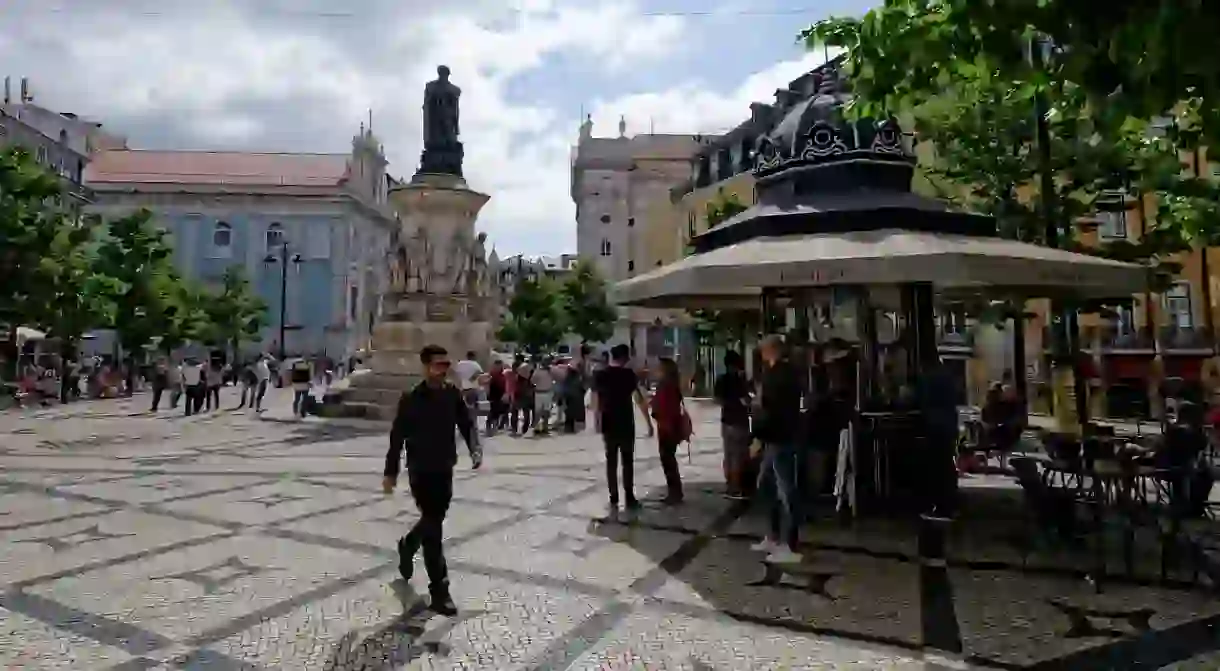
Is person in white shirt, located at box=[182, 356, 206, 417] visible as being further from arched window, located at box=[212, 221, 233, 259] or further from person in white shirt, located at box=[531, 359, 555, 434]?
arched window, located at box=[212, 221, 233, 259]

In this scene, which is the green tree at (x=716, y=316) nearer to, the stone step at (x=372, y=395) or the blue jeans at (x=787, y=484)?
the stone step at (x=372, y=395)

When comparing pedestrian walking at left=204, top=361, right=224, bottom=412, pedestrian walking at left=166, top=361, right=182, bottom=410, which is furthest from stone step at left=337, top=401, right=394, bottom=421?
pedestrian walking at left=166, top=361, right=182, bottom=410

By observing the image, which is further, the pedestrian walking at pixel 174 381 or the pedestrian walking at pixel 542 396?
the pedestrian walking at pixel 174 381

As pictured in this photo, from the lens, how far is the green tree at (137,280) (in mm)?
35656

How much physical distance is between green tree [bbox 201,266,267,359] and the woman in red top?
147 feet

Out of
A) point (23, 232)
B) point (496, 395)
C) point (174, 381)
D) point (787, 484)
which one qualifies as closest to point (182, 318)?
point (23, 232)

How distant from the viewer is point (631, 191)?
6775 cm

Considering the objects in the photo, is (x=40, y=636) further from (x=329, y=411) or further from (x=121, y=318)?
(x=121, y=318)

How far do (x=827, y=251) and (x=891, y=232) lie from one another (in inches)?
35.9

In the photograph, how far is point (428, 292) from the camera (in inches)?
851

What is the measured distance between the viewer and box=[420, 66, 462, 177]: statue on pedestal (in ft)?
74.2

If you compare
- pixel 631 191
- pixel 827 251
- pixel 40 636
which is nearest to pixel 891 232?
pixel 827 251

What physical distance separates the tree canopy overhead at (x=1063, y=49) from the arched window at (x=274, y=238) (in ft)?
208

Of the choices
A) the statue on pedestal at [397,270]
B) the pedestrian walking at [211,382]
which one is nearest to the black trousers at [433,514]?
the statue on pedestal at [397,270]
